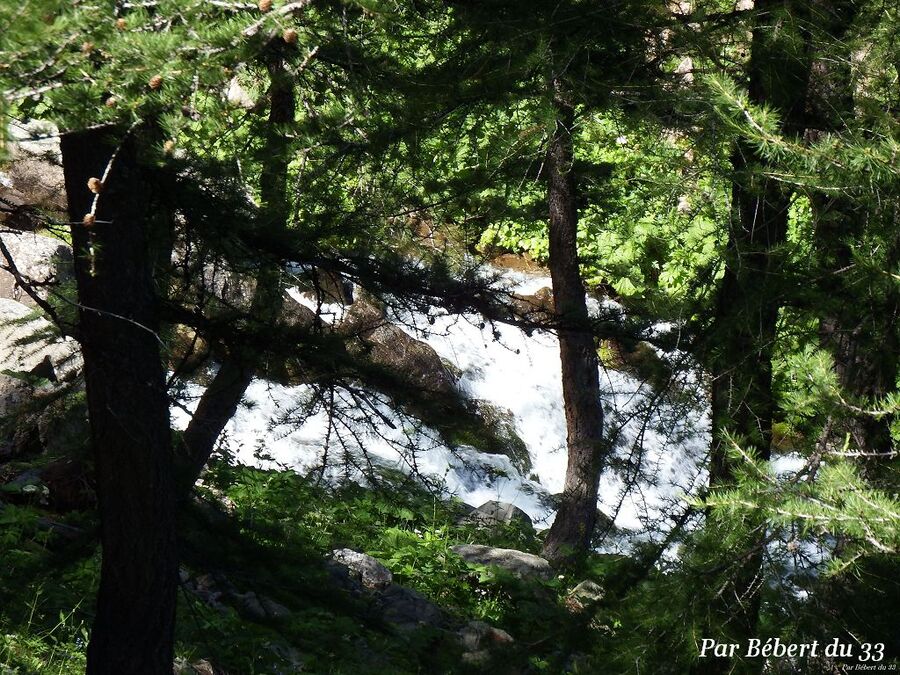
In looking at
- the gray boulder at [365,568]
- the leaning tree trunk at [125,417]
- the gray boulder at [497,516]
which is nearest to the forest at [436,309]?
the leaning tree trunk at [125,417]

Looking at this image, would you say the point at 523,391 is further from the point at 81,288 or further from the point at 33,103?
the point at 33,103

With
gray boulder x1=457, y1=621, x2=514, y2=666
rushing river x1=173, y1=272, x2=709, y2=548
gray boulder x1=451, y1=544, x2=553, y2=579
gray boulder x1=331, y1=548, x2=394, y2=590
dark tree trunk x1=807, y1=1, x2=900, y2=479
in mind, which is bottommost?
gray boulder x1=457, y1=621, x2=514, y2=666

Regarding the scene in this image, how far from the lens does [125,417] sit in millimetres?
3941

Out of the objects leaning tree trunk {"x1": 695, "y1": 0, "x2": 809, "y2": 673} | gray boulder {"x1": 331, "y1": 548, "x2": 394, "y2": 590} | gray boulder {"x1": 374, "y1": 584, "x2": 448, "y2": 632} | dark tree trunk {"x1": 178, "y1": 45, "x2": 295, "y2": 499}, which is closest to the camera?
leaning tree trunk {"x1": 695, "y1": 0, "x2": 809, "y2": 673}

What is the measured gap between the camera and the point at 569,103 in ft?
17.5

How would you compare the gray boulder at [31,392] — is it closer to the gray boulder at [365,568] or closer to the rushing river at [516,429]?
the rushing river at [516,429]

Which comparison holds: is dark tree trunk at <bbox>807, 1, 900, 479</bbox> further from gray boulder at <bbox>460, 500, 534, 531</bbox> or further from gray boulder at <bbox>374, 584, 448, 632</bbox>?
gray boulder at <bbox>460, 500, 534, 531</bbox>

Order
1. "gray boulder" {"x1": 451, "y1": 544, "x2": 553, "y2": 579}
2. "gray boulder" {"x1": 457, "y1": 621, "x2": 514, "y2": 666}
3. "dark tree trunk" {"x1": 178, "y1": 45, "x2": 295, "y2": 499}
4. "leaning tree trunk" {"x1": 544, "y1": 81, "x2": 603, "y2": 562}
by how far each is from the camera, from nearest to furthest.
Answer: "dark tree trunk" {"x1": 178, "y1": 45, "x2": 295, "y2": 499} < "gray boulder" {"x1": 457, "y1": 621, "x2": 514, "y2": 666} < "gray boulder" {"x1": 451, "y1": 544, "x2": 553, "y2": 579} < "leaning tree trunk" {"x1": 544, "y1": 81, "x2": 603, "y2": 562}

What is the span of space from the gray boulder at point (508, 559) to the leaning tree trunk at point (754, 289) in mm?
4388

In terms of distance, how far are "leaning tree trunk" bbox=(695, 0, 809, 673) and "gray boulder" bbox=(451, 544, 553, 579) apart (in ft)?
14.4

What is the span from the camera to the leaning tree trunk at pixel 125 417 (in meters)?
3.89

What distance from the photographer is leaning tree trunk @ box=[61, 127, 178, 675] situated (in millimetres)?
3887

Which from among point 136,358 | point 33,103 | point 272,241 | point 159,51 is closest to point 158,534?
point 136,358

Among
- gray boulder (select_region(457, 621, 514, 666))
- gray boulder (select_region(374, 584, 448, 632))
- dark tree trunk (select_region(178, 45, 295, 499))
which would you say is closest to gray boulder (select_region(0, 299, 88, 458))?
dark tree trunk (select_region(178, 45, 295, 499))
